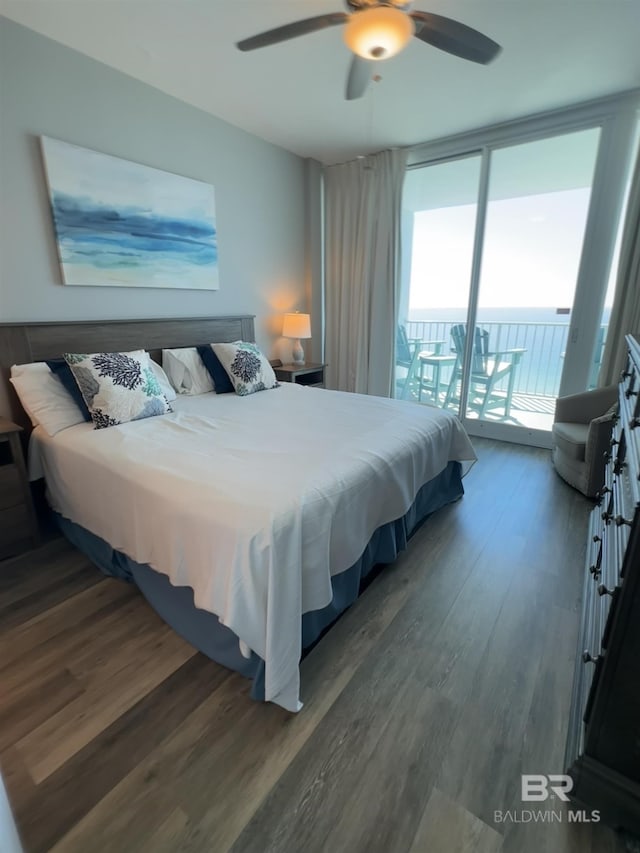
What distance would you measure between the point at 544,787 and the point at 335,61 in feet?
11.6

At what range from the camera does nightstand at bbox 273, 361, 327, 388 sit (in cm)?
389

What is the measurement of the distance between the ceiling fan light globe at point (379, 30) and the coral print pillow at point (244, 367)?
1926 millimetres

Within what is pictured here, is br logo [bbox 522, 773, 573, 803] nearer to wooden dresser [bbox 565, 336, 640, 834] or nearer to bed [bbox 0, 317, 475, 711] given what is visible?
wooden dresser [bbox 565, 336, 640, 834]

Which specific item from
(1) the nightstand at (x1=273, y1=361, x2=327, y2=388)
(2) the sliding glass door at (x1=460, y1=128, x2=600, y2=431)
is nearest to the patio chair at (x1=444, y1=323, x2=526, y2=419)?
(2) the sliding glass door at (x1=460, y1=128, x2=600, y2=431)

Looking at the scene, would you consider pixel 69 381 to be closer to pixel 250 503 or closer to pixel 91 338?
pixel 91 338

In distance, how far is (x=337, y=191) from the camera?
4.13 meters

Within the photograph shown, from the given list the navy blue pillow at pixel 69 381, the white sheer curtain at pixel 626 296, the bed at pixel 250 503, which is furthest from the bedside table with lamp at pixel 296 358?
the white sheer curtain at pixel 626 296

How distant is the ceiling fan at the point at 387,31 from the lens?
143 cm

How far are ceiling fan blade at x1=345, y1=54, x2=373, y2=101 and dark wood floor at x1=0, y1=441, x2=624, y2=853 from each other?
8.25 ft

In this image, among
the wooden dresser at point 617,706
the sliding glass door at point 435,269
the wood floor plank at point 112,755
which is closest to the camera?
the wooden dresser at point 617,706

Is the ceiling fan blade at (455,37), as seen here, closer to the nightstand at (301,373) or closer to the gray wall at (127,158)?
the gray wall at (127,158)

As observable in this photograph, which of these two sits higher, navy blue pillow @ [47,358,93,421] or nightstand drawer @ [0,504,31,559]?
navy blue pillow @ [47,358,93,421]

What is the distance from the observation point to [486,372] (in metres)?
4.05

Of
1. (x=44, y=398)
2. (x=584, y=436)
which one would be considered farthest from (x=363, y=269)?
(x=44, y=398)
